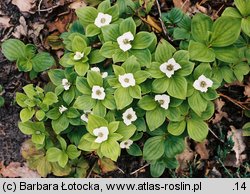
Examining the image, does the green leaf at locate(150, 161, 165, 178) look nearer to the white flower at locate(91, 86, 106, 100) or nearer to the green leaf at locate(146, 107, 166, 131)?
the green leaf at locate(146, 107, 166, 131)

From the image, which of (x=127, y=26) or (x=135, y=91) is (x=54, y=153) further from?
(x=127, y=26)

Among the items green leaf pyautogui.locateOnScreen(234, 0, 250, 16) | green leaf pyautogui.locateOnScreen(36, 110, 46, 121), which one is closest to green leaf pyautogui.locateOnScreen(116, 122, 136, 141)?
green leaf pyautogui.locateOnScreen(36, 110, 46, 121)

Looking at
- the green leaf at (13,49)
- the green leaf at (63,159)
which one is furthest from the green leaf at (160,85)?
the green leaf at (13,49)

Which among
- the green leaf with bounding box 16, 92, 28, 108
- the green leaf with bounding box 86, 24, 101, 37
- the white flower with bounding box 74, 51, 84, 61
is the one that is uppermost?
the green leaf with bounding box 86, 24, 101, 37

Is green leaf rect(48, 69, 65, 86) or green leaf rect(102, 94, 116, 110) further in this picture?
green leaf rect(48, 69, 65, 86)

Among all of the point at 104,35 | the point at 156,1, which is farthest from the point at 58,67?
the point at 156,1

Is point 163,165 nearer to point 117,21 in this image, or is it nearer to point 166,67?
point 166,67

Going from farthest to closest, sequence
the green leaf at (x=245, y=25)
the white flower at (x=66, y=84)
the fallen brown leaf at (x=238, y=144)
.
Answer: the fallen brown leaf at (x=238, y=144)
the white flower at (x=66, y=84)
the green leaf at (x=245, y=25)

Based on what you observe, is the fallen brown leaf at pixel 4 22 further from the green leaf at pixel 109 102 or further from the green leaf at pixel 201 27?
the green leaf at pixel 201 27
